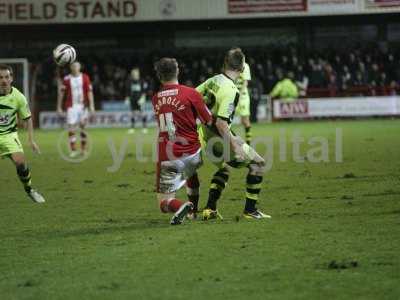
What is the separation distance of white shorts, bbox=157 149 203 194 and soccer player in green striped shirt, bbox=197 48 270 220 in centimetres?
39

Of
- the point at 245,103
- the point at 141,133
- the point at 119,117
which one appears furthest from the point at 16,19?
the point at 245,103

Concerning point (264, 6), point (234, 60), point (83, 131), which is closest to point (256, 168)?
point (234, 60)

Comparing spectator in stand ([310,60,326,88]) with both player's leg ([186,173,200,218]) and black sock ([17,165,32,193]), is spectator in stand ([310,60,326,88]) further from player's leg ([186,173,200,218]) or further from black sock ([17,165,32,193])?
player's leg ([186,173,200,218])

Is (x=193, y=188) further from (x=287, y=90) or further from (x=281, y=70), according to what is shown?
(x=281, y=70)

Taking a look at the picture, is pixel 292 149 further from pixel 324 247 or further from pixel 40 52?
pixel 40 52

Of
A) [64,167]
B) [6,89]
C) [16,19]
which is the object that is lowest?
[64,167]

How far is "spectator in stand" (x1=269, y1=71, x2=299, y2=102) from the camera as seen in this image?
3572 centimetres

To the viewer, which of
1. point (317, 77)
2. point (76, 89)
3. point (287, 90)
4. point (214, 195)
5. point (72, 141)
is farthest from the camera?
point (317, 77)

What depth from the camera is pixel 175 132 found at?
963 cm

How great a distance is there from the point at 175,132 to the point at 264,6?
1176 inches

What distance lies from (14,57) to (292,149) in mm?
22136

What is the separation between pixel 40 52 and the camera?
136 feet

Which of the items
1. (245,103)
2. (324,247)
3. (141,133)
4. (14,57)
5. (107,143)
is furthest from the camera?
(14,57)

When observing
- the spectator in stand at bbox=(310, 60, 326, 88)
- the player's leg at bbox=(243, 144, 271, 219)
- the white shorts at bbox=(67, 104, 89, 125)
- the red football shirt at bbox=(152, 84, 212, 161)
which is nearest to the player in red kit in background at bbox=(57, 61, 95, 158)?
the white shorts at bbox=(67, 104, 89, 125)
